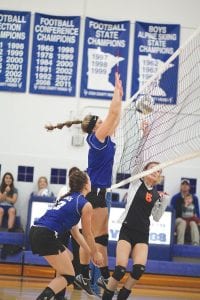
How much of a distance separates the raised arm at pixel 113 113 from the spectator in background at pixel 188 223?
7.17 meters

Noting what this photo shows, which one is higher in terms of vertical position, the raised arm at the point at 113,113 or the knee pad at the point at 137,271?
the raised arm at the point at 113,113

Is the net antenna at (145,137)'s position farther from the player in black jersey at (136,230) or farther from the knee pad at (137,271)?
the knee pad at (137,271)

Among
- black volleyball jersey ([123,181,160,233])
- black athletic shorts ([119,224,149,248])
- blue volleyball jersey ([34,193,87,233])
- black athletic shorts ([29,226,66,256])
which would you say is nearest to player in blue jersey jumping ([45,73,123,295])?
black athletic shorts ([119,224,149,248])

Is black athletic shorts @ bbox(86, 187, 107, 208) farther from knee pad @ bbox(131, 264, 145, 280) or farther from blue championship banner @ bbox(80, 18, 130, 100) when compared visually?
blue championship banner @ bbox(80, 18, 130, 100)

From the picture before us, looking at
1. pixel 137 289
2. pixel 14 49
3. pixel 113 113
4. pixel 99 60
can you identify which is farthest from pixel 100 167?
pixel 14 49

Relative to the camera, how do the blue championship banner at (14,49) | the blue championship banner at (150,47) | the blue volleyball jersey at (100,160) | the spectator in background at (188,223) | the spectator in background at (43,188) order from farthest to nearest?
the blue championship banner at (150,47), the blue championship banner at (14,49), the spectator in background at (43,188), the spectator in background at (188,223), the blue volleyball jersey at (100,160)

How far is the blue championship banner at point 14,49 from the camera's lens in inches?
603

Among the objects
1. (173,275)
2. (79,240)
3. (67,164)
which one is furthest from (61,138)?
(79,240)

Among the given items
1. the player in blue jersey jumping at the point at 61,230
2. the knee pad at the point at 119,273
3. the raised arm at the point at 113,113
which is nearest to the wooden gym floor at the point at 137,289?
the knee pad at the point at 119,273

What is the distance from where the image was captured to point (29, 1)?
15.5 meters

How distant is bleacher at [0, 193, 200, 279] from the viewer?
13.3 m

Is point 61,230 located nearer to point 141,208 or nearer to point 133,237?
point 133,237

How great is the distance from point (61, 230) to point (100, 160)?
3.53ft

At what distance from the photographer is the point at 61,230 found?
23.9 ft
